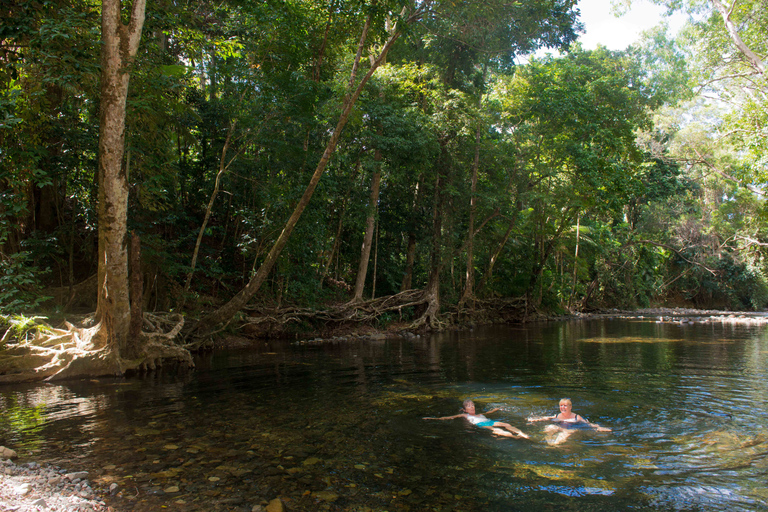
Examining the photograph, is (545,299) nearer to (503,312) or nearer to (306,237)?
(503,312)

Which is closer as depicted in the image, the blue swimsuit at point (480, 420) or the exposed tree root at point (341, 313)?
the blue swimsuit at point (480, 420)

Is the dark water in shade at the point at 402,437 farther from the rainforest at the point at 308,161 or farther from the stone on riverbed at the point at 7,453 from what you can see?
the rainforest at the point at 308,161

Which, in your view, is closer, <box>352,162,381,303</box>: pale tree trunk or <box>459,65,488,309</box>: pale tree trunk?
<box>352,162,381,303</box>: pale tree trunk

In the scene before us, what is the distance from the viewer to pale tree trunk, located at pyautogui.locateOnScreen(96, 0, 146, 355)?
962 centimetres

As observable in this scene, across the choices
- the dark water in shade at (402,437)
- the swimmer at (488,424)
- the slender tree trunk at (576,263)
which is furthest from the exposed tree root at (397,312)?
the swimmer at (488,424)

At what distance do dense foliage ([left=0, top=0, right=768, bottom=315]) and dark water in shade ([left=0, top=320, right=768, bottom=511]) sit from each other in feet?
13.3

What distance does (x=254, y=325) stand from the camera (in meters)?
18.2

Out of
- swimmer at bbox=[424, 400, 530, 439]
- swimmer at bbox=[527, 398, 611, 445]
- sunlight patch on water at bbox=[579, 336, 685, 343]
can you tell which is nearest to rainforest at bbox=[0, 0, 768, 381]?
swimmer at bbox=[424, 400, 530, 439]

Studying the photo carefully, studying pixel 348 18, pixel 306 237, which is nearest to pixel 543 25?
pixel 348 18

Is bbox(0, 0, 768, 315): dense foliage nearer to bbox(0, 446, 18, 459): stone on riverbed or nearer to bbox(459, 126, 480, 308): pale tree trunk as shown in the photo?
bbox(459, 126, 480, 308): pale tree trunk

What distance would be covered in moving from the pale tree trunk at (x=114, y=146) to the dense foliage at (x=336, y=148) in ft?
1.97

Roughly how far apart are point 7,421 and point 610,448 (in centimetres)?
849

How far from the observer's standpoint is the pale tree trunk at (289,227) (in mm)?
12305

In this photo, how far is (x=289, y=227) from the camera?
12.3 metres
